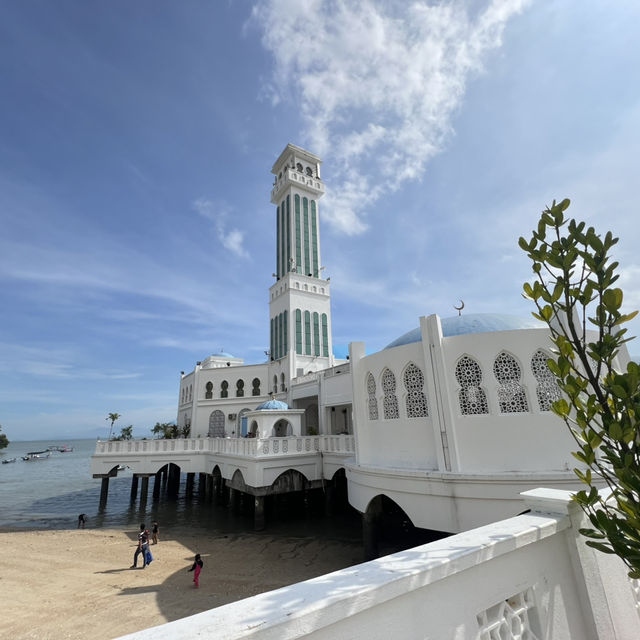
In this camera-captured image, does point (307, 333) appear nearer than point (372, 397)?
No

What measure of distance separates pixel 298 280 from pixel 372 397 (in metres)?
20.4

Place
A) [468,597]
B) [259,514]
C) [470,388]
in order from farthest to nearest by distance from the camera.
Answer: [259,514] < [470,388] < [468,597]

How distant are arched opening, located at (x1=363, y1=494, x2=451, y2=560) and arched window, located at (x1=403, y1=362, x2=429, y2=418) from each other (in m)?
3.21

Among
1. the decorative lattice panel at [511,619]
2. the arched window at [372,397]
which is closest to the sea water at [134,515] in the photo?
the arched window at [372,397]

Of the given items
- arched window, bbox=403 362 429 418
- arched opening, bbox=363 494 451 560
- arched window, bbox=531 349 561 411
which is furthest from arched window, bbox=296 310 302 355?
arched window, bbox=531 349 561 411

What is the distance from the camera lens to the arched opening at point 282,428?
20000 mm

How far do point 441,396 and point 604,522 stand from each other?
7831 millimetres

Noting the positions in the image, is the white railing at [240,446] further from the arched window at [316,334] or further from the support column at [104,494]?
the arched window at [316,334]

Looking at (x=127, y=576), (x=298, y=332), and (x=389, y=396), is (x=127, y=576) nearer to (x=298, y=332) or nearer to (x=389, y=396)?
(x=389, y=396)

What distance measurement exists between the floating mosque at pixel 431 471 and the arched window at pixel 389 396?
0.04m

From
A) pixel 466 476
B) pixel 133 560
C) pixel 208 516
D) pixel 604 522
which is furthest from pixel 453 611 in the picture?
pixel 208 516

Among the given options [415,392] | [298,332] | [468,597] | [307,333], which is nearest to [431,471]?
[415,392]

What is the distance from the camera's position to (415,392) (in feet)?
33.8

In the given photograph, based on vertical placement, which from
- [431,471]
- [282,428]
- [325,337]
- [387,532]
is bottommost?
[387,532]
